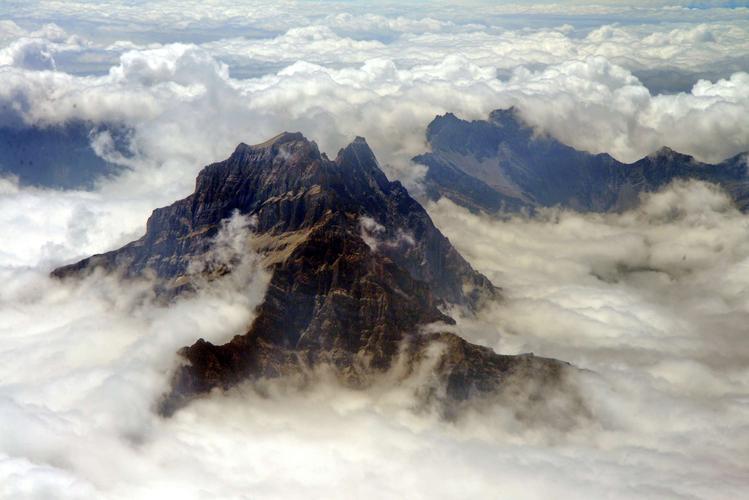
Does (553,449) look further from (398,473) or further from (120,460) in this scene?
(120,460)

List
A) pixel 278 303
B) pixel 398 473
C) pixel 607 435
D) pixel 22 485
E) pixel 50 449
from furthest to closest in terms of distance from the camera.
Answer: pixel 278 303 < pixel 607 435 < pixel 398 473 < pixel 50 449 < pixel 22 485

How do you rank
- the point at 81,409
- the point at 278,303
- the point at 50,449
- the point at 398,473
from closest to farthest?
the point at 50,449, the point at 398,473, the point at 81,409, the point at 278,303

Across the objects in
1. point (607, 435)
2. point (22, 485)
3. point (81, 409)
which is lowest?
point (607, 435)

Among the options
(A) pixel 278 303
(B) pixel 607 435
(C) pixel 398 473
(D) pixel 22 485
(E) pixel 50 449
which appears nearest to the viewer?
(D) pixel 22 485

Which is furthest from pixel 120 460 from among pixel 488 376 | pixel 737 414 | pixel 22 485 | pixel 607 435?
pixel 737 414

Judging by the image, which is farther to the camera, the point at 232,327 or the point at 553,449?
the point at 232,327

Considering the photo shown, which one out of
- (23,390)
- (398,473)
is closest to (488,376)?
(398,473)

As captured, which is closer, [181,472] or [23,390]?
[181,472]

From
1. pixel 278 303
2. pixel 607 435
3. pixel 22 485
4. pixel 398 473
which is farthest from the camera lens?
pixel 278 303

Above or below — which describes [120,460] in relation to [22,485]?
below

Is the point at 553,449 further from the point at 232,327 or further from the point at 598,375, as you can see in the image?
the point at 232,327
